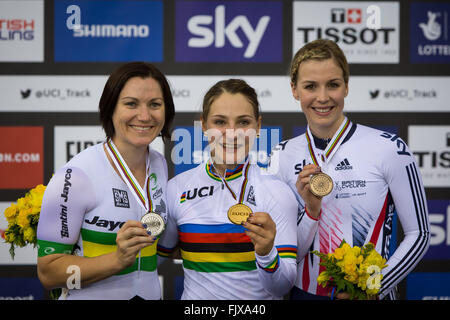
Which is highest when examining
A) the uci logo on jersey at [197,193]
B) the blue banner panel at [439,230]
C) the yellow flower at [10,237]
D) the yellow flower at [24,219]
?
the uci logo on jersey at [197,193]

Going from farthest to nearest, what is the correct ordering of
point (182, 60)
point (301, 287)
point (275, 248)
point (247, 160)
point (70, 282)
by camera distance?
point (182, 60)
point (301, 287)
point (247, 160)
point (70, 282)
point (275, 248)

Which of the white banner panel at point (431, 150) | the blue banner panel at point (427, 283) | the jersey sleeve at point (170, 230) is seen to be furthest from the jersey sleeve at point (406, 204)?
the blue banner panel at point (427, 283)

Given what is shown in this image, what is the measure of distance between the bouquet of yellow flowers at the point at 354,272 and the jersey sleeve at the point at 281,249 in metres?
0.14

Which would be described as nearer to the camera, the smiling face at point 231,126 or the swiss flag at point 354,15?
the smiling face at point 231,126

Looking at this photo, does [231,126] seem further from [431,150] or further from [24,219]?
[431,150]

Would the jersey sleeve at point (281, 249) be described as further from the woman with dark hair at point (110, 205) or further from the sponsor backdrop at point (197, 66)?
the sponsor backdrop at point (197, 66)

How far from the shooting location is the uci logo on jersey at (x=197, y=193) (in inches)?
66.9

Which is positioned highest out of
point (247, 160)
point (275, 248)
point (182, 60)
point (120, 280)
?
point (182, 60)

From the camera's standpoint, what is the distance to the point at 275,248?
4.89ft

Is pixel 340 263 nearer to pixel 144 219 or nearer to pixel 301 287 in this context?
pixel 301 287

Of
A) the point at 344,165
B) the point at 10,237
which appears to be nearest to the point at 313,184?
the point at 344,165

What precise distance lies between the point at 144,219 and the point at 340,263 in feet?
2.68

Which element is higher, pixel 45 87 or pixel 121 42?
pixel 121 42
